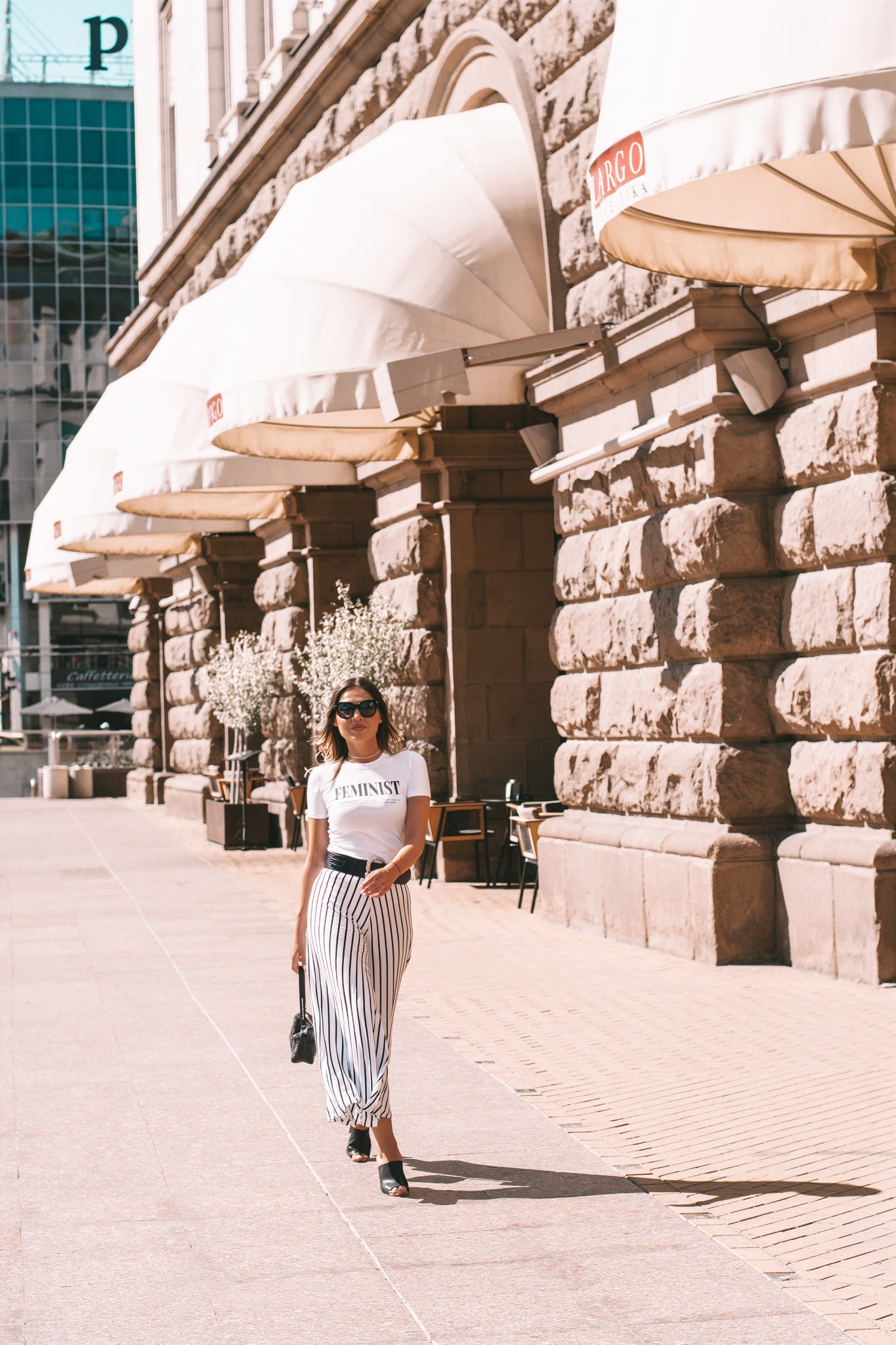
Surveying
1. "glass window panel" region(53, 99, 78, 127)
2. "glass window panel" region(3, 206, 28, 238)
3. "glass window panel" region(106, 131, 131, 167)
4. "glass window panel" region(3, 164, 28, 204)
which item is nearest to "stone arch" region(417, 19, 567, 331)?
"glass window panel" region(3, 206, 28, 238)

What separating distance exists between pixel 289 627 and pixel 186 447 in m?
2.51

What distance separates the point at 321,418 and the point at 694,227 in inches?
269

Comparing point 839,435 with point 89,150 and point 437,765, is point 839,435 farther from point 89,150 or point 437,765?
point 89,150

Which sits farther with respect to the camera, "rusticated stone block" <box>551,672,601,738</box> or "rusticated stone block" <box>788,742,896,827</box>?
"rusticated stone block" <box>551,672,601,738</box>

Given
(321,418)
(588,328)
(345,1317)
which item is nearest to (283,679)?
(321,418)

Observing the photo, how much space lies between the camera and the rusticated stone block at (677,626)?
10430 millimetres

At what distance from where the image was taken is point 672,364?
1106cm

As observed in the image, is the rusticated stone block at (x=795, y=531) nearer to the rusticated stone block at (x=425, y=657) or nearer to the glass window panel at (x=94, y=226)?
the rusticated stone block at (x=425, y=657)

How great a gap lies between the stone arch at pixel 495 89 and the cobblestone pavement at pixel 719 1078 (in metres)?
4.88

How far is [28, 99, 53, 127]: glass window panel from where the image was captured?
2938 inches

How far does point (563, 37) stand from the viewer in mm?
12734

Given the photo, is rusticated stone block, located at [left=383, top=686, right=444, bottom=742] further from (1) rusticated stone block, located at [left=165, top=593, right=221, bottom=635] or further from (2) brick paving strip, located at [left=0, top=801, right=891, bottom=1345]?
(1) rusticated stone block, located at [left=165, top=593, right=221, bottom=635]

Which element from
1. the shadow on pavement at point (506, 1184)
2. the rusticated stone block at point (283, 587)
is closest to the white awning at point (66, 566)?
the rusticated stone block at point (283, 587)

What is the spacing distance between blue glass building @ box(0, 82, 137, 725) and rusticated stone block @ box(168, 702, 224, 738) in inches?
1809
